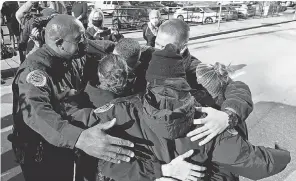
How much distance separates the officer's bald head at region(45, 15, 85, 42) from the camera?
2441 millimetres

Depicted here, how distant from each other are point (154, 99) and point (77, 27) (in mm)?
1284

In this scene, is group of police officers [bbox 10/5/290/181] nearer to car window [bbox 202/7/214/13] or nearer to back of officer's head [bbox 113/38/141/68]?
back of officer's head [bbox 113/38/141/68]

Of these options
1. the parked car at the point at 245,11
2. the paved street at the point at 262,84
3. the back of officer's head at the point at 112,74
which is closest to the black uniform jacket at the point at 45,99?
the back of officer's head at the point at 112,74

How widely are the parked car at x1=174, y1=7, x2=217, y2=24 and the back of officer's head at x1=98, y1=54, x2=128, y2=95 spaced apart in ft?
53.2

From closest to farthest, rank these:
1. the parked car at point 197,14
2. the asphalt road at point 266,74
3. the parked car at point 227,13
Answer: the asphalt road at point 266,74 → the parked car at point 197,14 → the parked car at point 227,13

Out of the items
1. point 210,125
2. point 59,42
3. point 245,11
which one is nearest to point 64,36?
point 59,42

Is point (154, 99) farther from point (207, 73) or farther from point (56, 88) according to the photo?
point (56, 88)

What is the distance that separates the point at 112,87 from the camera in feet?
6.92

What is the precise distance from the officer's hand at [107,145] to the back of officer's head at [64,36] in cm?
98

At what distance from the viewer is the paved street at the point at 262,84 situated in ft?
14.7

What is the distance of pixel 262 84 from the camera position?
24.2 feet

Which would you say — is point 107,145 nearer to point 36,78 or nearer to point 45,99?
point 45,99

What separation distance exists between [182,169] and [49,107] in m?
1.10

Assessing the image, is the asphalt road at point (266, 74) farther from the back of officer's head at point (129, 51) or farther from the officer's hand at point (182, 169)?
the officer's hand at point (182, 169)
